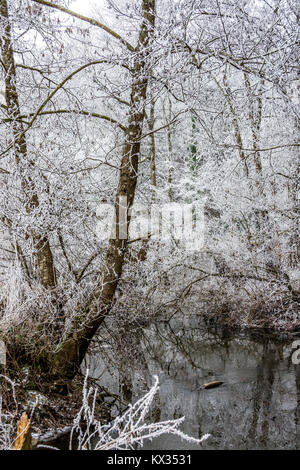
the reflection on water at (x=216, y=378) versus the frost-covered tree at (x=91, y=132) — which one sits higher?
the frost-covered tree at (x=91, y=132)

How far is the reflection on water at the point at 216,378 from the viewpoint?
15.1ft

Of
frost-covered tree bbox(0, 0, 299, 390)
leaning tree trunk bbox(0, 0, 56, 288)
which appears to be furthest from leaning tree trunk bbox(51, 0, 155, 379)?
leaning tree trunk bbox(0, 0, 56, 288)

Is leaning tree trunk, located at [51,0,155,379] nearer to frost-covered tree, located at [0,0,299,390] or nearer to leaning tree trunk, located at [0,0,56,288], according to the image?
frost-covered tree, located at [0,0,299,390]

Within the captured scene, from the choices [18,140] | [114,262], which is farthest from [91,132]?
[114,262]

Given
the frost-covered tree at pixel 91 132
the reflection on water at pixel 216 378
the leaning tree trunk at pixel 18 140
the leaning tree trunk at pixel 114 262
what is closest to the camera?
the reflection on water at pixel 216 378

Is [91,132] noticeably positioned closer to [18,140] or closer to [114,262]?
[18,140]

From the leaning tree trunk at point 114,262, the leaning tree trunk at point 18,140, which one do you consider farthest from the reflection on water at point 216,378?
the leaning tree trunk at point 18,140

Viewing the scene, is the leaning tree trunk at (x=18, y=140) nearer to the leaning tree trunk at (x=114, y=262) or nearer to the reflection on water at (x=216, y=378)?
the leaning tree trunk at (x=114, y=262)

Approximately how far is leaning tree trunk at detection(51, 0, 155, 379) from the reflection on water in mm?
874

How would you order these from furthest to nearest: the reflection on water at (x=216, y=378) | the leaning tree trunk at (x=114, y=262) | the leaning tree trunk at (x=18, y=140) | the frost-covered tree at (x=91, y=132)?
the leaning tree trunk at (x=114, y=262)
the leaning tree trunk at (x=18, y=140)
the frost-covered tree at (x=91, y=132)
the reflection on water at (x=216, y=378)

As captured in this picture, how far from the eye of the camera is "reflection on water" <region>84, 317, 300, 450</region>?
4.62 m

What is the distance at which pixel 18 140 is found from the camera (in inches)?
219

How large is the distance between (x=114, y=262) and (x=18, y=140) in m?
2.12

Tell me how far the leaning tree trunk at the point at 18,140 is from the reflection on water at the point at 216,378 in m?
1.84
